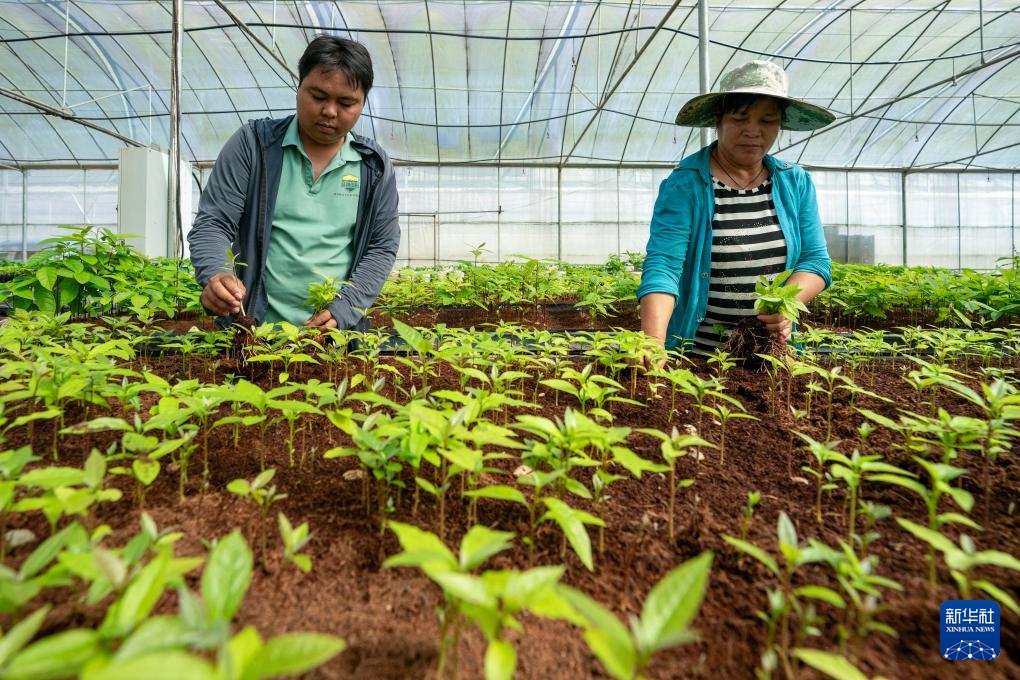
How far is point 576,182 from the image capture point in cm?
1852

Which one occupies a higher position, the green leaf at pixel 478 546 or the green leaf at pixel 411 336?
the green leaf at pixel 411 336

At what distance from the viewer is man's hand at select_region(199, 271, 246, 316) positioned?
1994mm

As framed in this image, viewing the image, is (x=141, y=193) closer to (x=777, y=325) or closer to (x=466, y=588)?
(x=777, y=325)

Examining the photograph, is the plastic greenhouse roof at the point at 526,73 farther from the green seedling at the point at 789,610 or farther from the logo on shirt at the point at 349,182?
the green seedling at the point at 789,610

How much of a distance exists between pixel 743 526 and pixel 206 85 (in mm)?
18062

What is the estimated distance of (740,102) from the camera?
2.62 m

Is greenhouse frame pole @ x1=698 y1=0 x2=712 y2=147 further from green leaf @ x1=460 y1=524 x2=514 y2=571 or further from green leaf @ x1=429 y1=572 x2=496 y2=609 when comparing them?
green leaf @ x1=429 y1=572 x2=496 y2=609

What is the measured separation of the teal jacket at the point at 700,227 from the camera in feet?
8.86

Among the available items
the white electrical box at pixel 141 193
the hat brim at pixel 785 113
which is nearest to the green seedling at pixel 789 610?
the hat brim at pixel 785 113

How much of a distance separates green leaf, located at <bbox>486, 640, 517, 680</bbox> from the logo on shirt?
2.64 m

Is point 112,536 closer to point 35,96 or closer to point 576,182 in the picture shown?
point 576,182

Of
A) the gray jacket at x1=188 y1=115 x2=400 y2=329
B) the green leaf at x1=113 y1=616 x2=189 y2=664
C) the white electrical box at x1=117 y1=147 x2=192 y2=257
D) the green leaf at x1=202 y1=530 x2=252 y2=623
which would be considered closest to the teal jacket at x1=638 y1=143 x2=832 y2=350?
the gray jacket at x1=188 y1=115 x2=400 y2=329

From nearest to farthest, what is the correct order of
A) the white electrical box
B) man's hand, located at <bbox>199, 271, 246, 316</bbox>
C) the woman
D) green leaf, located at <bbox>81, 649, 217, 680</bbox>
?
1. green leaf, located at <bbox>81, 649, 217, 680</bbox>
2. man's hand, located at <bbox>199, 271, 246, 316</bbox>
3. the woman
4. the white electrical box

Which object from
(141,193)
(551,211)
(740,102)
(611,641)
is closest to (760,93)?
(740,102)
